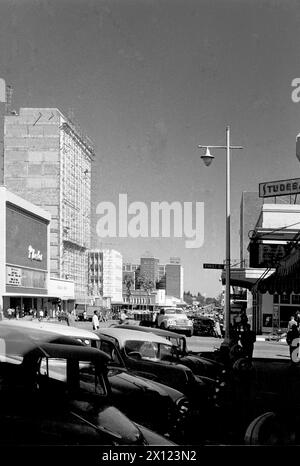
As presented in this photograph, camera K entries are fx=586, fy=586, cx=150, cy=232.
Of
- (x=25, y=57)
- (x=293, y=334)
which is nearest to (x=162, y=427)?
(x=25, y=57)

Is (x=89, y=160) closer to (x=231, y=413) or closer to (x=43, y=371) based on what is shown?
(x=43, y=371)

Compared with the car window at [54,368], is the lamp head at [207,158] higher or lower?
higher

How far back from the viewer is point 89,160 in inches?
190

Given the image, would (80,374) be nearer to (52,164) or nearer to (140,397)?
(140,397)

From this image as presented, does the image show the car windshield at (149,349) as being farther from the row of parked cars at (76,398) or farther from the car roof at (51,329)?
the car roof at (51,329)

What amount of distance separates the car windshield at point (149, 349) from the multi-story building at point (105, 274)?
2.15 ft

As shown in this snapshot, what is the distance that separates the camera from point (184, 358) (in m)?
8.63

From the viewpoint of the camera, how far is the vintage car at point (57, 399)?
3.63 metres

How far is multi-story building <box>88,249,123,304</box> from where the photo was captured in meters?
5.39

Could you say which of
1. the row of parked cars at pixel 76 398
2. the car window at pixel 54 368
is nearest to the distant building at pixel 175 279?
the row of parked cars at pixel 76 398

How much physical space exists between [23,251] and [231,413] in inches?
1061

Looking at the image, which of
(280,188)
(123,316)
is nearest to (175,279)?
(280,188)

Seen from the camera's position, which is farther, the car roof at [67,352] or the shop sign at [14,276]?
the shop sign at [14,276]

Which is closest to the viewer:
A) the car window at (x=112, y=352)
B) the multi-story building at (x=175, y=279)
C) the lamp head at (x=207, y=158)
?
the lamp head at (x=207, y=158)
